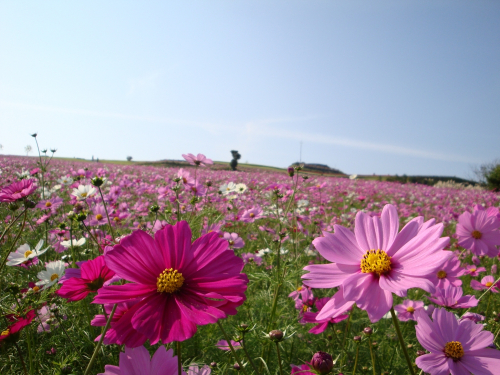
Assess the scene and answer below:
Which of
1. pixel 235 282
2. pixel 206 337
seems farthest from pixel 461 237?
pixel 206 337

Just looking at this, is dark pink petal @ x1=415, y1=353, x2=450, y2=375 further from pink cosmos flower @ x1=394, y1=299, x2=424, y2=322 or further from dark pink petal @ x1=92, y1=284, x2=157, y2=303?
pink cosmos flower @ x1=394, y1=299, x2=424, y2=322

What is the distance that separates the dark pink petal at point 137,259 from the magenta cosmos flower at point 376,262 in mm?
283

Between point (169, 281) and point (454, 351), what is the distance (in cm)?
62

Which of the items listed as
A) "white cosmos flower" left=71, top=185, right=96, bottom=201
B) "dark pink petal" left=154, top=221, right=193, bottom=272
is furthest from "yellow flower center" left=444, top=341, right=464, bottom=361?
"white cosmos flower" left=71, top=185, right=96, bottom=201

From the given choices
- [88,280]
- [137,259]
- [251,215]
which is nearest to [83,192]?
[251,215]

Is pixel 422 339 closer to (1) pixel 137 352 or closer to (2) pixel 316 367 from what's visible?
(2) pixel 316 367

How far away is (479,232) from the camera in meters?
1.24

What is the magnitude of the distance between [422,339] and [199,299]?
19.4 inches

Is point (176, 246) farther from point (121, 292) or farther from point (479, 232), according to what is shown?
point (479, 232)

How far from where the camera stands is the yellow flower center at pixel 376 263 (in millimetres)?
553

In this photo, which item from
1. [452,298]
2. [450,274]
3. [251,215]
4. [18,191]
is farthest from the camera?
[251,215]

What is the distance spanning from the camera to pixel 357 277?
0.52 meters

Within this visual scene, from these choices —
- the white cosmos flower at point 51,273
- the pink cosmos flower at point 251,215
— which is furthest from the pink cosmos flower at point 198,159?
the white cosmos flower at point 51,273

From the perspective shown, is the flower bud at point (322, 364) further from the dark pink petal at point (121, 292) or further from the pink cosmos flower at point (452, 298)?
the pink cosmos flower at point (452, 298)
